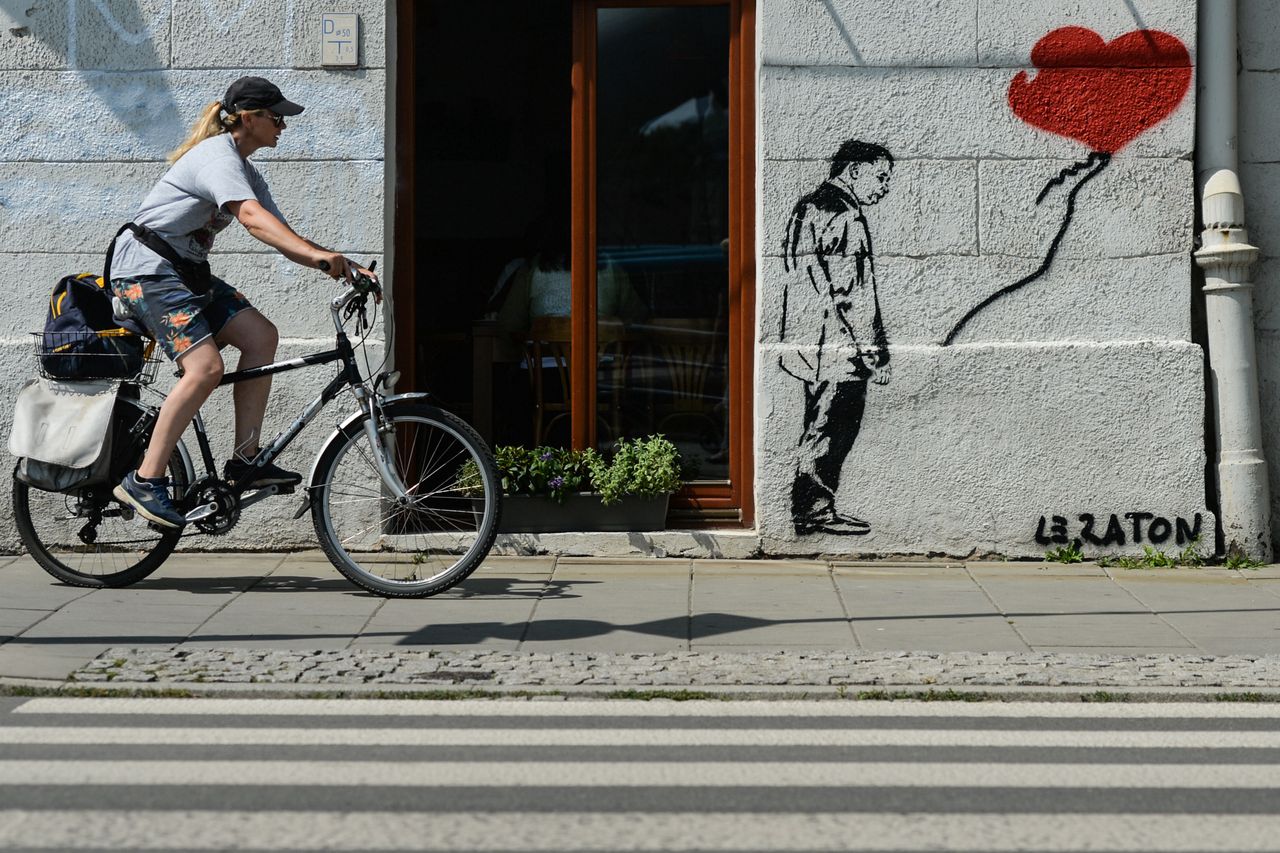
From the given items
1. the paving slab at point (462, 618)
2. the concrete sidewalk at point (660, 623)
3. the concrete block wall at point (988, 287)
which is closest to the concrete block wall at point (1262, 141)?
the concrete block wall at point (988, 287)

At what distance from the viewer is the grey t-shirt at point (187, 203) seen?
6.61m

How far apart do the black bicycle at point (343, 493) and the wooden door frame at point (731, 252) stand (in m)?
1.72

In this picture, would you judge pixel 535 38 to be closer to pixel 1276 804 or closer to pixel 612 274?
pixel 612 274

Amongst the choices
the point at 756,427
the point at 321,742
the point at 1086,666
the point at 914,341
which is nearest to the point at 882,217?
the point at 914,341

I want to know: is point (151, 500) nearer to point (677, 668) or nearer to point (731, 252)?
point (677, 668)

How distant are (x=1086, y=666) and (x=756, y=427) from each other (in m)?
2.93

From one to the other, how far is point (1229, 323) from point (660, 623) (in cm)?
358

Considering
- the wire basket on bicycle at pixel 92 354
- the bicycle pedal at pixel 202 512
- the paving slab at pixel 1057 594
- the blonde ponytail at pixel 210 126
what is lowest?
the paving slab at pixel 1057 594

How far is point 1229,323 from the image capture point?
810 centimetres

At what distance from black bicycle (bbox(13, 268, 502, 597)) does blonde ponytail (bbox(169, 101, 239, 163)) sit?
876mm

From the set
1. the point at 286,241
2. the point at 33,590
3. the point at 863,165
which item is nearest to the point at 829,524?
the point at 863,165

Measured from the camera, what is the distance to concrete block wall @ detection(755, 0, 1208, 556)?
8141 mm

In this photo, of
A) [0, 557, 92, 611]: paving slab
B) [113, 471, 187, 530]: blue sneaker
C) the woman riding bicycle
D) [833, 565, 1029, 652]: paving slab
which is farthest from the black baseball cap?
[833, 565, 1029, 652]: paving slab

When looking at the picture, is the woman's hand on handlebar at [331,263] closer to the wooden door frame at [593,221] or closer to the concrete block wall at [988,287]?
A: the wooden door frame at [593,221]
